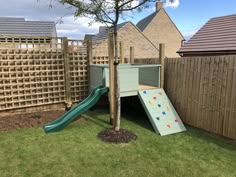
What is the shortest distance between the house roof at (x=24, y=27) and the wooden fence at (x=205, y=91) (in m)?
13.2

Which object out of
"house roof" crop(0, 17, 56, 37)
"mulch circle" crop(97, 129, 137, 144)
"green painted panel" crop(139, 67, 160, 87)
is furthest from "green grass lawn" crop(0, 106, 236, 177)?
"house roof" crop(0, 17, 56, 37)

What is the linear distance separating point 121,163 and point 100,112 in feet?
11.4

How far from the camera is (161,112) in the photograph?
17.3 feet

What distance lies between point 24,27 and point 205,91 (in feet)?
51.9

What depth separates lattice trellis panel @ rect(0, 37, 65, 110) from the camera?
234 inches

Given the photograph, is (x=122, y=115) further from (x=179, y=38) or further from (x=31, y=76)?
(x=179, y=38)

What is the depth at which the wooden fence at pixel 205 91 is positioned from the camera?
4.41m

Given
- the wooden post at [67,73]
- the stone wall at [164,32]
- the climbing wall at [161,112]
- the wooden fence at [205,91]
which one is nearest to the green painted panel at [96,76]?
the wooden post at [67,73]

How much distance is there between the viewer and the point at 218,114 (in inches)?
183

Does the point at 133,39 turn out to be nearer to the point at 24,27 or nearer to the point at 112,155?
the point at 24,27

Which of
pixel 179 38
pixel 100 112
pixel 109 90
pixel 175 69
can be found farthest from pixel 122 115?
pixel 179 38

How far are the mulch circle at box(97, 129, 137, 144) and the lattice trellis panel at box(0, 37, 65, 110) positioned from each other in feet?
9.07

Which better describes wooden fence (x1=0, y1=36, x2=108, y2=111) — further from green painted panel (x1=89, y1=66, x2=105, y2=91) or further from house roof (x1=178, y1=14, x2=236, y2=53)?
house roof (x1=178, y1=14, x2=236, y2=53)

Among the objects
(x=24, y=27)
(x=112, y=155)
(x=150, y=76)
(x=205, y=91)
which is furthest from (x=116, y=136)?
(x=24, y=27)
